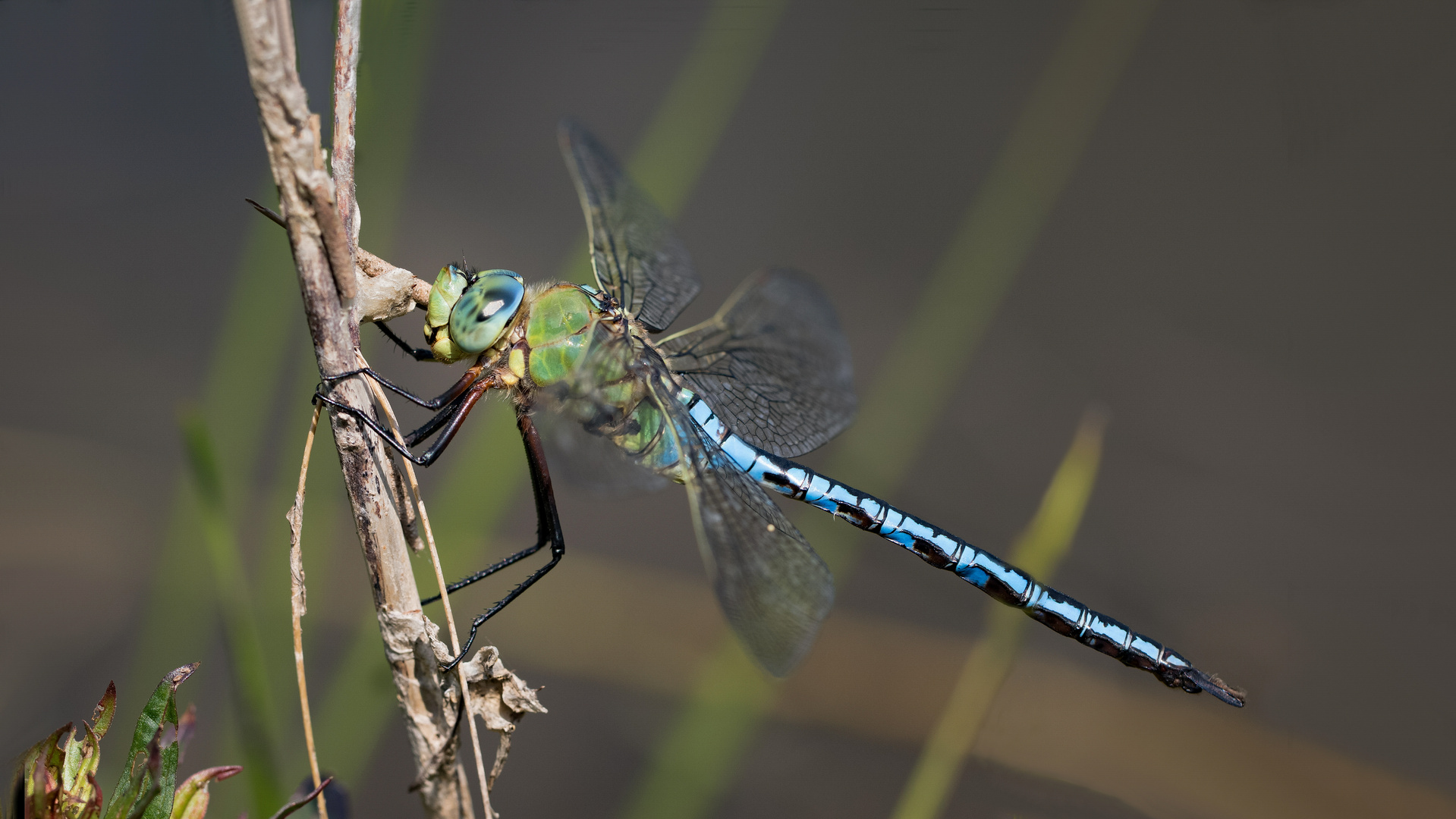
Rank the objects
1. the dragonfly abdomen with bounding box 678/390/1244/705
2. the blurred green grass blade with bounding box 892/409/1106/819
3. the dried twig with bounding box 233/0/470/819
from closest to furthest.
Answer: the dried twig with bounding box 233/0/470/819 → the blurred green grass blade with bounding box 892/409/1106/819 → the dragonfly abdomen with bounding box 678/390/1244/705

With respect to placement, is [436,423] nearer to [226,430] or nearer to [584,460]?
[584,460]

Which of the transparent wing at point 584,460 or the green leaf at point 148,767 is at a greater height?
the transparent wing at point 584,460

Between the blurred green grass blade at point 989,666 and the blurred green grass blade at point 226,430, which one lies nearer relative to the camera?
the blurred green grass blade at point 989,666

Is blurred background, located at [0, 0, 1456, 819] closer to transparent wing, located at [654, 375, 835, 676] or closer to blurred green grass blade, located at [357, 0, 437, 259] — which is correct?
blurred green grass blade, located at [357, 0, 437, 259]

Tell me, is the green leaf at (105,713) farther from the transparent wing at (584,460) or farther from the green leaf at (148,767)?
the transparent wing at (584,460)

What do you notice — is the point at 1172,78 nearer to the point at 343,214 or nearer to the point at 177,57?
the point at 343,214

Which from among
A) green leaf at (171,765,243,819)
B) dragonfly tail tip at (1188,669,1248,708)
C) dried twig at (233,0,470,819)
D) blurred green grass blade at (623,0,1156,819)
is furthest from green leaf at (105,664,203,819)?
dragonfly tail tip at (1188,669,1248,708)

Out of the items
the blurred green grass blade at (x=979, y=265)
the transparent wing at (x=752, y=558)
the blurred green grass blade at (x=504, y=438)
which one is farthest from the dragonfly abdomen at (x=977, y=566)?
the blurred green grass blade at (x=504, y=438)
